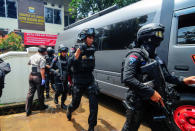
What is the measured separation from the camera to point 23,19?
13.6 m

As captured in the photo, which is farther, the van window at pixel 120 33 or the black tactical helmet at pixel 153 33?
the van window at pixel 120 33

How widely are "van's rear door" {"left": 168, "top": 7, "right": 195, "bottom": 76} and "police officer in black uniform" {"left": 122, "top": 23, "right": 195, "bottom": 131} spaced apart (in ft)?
2.69

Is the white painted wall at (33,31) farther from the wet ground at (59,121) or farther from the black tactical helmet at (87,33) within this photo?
the black tactical helmet at (87,33)

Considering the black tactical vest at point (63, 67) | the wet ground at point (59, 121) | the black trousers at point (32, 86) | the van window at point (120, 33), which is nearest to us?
the wet ground at point (59, 121)

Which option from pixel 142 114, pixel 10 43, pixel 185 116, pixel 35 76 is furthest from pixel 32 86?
pixel 10 43

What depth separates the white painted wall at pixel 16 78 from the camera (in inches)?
150

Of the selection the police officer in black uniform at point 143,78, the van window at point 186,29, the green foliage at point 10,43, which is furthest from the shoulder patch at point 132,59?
the green foliage at point 10,43

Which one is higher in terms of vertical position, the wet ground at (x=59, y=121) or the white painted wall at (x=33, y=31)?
the white painted wall at (x=33, y=31)

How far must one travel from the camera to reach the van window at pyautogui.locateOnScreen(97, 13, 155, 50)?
2.94m

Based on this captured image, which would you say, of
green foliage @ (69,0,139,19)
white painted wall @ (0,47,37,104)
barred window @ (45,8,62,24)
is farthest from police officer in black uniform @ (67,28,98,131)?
barred window @ (45,8,62,24)

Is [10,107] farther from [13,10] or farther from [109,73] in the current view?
[13,10]

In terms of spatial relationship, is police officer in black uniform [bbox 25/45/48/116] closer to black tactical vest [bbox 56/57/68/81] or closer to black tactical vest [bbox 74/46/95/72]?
black tactical vest [bbox 56/57/68/81]

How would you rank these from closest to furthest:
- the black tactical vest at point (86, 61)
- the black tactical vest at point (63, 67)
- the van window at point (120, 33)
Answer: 1. the black tactical vest at point (86, 61)
2. the van window at point (120, 33)
3. the black tactical vest at point (63, 67)

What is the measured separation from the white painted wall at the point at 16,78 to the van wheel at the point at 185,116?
379 centimetres
